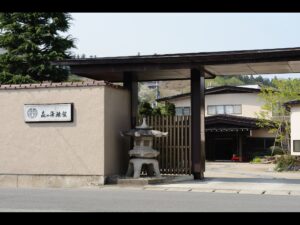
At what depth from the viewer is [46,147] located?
49.6 ft

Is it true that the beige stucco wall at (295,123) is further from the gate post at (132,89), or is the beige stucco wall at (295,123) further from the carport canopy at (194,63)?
the gate post at (132,89)

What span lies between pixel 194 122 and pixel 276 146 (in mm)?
21024

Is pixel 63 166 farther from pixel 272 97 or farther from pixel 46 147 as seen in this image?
→ pixel 272 97

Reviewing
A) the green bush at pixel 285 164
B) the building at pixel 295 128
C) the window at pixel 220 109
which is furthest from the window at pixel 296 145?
the window at pixel 220 109

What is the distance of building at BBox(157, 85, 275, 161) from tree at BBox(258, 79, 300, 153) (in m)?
1.27

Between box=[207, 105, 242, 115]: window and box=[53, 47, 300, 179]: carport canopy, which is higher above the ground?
box=[207, 105, 242, 115]: window

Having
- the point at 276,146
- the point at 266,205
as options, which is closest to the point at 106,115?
the point at 266,205

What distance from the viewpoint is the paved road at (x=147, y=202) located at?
8.84m

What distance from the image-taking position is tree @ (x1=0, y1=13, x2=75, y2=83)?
26797mm

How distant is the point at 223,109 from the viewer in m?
40.0

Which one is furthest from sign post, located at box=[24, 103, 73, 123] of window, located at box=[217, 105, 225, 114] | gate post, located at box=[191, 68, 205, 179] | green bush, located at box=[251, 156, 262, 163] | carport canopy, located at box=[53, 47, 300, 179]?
window, located at box=[217, 105, 225, 114]

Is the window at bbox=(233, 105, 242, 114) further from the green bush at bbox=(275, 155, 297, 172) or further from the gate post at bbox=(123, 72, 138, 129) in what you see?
the gate post at bbox=(123, 72, 138, 129)
